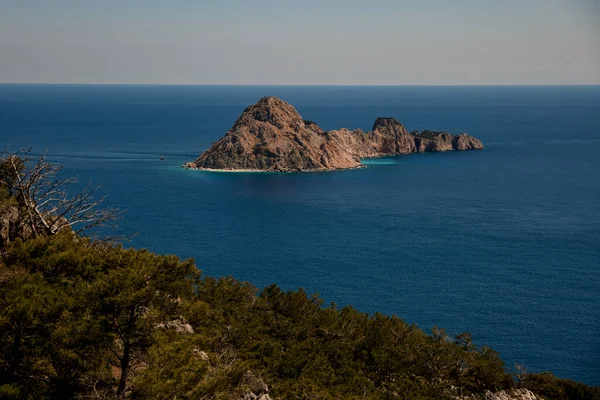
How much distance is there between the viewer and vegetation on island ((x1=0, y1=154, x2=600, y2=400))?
20.5m

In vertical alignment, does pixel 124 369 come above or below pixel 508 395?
above

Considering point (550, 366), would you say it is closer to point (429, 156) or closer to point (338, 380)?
point (338, 380)

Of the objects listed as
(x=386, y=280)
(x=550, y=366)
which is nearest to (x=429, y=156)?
(x=386, y=280)

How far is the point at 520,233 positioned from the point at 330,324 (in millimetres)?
64163

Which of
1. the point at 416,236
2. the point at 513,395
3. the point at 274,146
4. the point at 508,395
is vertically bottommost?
the point at 416,236

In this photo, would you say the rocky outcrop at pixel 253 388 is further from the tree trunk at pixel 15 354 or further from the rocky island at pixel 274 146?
the rocky island at pixel 274 146

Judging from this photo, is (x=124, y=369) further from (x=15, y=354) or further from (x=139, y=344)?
(x=15, y=354)

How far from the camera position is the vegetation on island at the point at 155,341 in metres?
20.5

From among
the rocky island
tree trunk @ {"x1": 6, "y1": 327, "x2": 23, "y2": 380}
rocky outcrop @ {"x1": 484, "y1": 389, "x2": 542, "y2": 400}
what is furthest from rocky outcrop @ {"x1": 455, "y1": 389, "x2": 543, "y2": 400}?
the rocky island

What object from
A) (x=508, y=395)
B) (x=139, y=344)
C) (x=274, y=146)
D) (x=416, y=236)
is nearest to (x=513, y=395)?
(x=508, y=395)

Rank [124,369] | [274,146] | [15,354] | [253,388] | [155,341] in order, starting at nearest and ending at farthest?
[15,354] → [124,369] → [155,341] → [253,388] → [274,146]

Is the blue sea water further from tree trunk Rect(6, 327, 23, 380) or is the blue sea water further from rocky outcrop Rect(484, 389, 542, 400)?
tree trunk Rect(6, 327, 23, 380)

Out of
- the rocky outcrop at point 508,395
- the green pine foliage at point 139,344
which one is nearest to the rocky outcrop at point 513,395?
the rocky outcrop at point 508,395

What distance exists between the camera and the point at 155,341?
2103 centimetres
